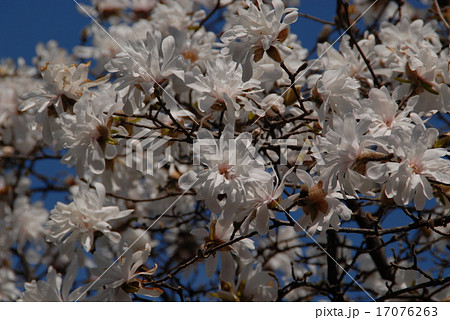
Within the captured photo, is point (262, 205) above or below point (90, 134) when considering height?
below

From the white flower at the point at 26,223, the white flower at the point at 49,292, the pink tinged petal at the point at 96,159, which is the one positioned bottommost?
the white flower at the point at 49,292

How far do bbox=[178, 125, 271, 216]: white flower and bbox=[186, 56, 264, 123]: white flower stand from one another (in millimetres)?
150

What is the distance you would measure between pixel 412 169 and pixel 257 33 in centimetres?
45

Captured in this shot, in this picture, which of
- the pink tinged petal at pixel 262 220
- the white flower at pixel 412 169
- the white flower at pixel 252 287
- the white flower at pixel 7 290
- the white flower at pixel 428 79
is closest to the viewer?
the white flower at pixel 412 169

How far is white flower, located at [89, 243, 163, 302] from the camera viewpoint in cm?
132

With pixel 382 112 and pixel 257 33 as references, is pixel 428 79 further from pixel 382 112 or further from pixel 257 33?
pixel 257 33

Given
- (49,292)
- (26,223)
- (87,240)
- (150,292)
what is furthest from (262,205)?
(26,223)

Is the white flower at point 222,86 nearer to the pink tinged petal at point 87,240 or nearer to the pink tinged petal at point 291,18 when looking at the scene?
the pink tinged petal at point 291,18

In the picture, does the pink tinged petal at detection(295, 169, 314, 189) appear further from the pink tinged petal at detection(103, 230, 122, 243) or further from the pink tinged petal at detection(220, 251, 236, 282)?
Answer: the pink tinged petal at detection(103, 230, 122, 243)

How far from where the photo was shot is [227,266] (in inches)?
54.3

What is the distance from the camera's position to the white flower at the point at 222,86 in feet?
4.17

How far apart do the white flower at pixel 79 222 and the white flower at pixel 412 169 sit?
647 millimetres

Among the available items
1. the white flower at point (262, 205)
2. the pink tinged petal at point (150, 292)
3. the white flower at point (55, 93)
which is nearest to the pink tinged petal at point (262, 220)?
the white flower at point (262, 205)
